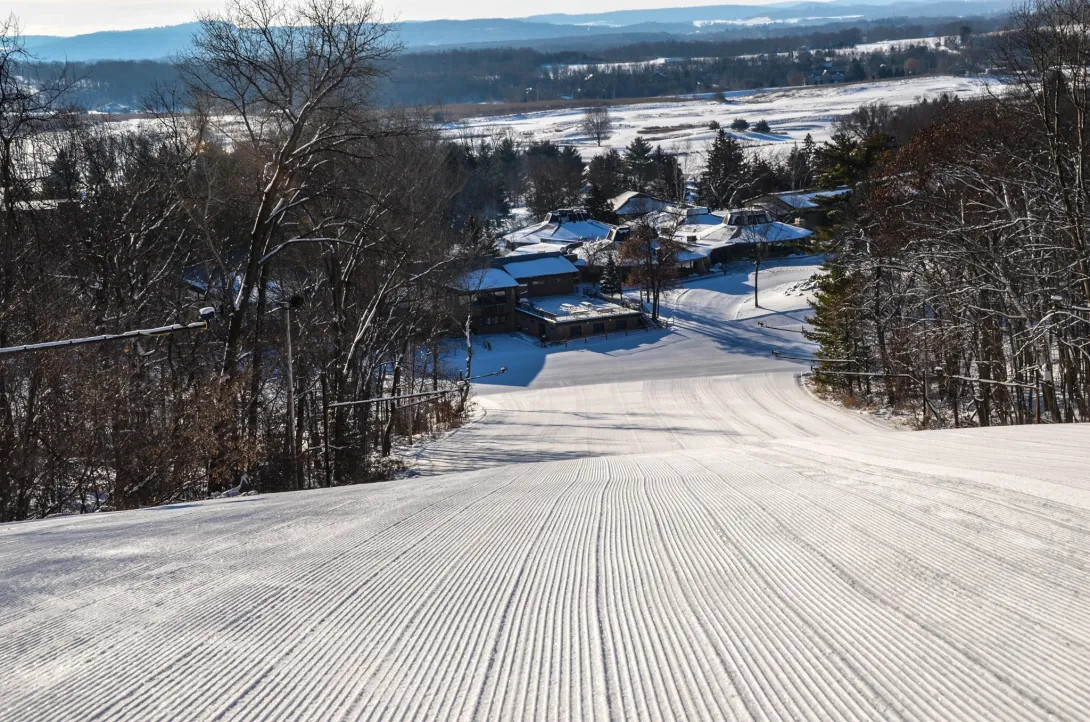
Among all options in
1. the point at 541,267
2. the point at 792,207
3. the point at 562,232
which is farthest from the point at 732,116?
the point at 541,267

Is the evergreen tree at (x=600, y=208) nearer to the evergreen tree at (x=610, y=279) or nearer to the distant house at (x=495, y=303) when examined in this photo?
the evergreen tree at (x=610, y=279)

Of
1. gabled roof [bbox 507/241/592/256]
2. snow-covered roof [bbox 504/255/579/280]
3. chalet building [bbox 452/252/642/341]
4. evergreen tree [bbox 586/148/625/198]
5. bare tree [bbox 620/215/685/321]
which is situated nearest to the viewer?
chalet building [bbox 452/252/642/341]

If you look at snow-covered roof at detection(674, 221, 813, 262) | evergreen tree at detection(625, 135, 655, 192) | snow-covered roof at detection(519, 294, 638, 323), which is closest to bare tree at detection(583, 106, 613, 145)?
A: evergreen tree at detection(625, 135, 655, 192)

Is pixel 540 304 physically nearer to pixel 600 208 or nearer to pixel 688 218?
pixel 600 208

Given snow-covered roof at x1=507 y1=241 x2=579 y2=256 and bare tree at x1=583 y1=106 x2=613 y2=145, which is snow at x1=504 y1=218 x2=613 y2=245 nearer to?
snow-covered roof at x1=507 y1=241 x2=579 y2=256

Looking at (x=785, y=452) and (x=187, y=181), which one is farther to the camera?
(x=187, y=181)

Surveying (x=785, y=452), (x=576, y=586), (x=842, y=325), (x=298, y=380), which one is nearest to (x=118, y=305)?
(x=298, y=380)

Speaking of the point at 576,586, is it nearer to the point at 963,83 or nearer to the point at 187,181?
the point at 187,181
